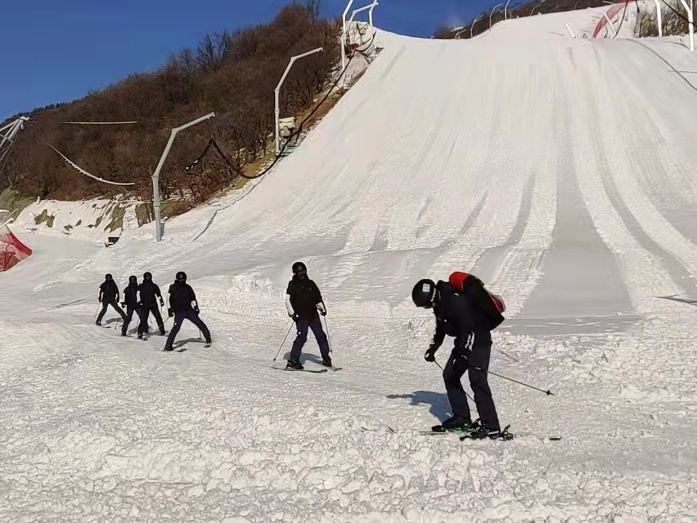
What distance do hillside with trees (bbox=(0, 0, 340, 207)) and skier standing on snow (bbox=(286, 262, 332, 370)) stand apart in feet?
71.7

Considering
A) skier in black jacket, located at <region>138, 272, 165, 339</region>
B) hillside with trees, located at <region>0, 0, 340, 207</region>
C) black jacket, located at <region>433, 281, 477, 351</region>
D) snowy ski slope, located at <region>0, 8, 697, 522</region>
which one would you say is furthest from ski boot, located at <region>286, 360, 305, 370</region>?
hillside with trees, located at <region>0, 0, 340, 207</region>

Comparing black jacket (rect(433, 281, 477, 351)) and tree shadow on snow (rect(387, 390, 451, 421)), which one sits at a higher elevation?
black jacket (rect(433, 281, 477, 351))

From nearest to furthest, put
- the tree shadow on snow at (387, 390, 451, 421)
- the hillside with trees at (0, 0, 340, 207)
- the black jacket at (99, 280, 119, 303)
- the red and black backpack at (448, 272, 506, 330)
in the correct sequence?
the red and black backpack at (448, 272, 506, 330), the tree shadow on snow at (387, 390, 451, 421), the black jacket at (99, 280, 119, 303), the hillside with trees at (0, 0, 340, 207)

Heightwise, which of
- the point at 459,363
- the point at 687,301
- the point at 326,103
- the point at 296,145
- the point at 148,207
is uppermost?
the point at 326,103

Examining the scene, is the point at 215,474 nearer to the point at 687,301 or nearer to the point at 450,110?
the point at 687,301

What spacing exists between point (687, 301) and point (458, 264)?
18.0ft

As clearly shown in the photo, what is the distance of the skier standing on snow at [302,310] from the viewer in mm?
9023

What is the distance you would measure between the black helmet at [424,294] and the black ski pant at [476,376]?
49 centimetres

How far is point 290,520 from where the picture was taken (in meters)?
4.46

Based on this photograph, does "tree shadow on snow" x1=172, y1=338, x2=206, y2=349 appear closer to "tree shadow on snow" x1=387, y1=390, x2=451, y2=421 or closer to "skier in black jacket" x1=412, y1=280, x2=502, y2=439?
"tree shadow on snow" x1=387, y1=390, x2=451, y2=421

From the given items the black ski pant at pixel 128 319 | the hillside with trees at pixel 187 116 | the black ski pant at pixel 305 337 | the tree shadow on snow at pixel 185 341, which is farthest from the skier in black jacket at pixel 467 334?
the hillside with trees at pixel 187 116

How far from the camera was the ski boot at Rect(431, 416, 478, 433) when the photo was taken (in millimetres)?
5578

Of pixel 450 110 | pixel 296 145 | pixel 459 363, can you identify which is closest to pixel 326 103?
pixel 296 145

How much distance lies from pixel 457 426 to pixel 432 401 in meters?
→ 1.36
